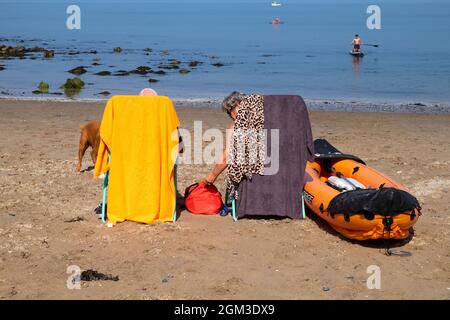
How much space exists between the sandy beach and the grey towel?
0.52ft

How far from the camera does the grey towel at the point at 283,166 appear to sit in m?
6.43

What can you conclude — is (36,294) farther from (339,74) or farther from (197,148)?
(339,74)

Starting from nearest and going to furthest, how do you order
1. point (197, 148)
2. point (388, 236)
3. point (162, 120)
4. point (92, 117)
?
point (388, 236) < point (162, 120) < point (197, 148) < point (92, 117)

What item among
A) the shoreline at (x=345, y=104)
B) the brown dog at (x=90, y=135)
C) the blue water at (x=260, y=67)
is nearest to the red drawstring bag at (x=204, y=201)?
the brown dog at (x=90, y=135)

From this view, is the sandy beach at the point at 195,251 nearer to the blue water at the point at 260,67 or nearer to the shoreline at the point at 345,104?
the shoreline at the point at 345,104

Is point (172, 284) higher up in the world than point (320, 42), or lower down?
lower down

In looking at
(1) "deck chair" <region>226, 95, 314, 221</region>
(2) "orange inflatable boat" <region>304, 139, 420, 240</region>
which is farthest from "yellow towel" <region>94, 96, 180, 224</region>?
(2) "orange inflatable boat" <region>304, 139, 420, 240</region>

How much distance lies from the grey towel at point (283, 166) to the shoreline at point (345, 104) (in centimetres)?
1022

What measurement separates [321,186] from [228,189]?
3.14 feet

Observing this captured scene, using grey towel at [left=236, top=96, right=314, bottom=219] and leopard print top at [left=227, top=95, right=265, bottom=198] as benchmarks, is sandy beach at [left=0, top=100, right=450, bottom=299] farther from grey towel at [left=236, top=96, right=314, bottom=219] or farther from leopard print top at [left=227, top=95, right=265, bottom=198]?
leopard print top at [left=227, top=95, right=265, bottom=198]

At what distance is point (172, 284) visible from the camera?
5.03 m
